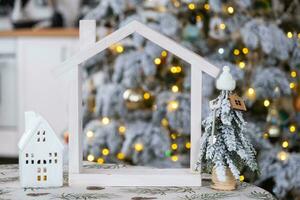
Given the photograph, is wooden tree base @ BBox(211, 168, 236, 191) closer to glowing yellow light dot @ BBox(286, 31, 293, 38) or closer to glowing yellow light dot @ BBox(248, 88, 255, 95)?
glowing yellow light dot @ BBox(248, 88, 255, 95)

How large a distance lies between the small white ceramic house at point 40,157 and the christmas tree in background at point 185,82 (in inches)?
47.6

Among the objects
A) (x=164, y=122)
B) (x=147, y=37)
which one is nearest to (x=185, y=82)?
(x=164, y=122)

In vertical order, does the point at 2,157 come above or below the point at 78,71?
below

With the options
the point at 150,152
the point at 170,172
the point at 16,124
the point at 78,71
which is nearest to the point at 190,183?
the point at 170,172

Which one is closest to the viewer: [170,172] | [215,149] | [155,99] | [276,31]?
[215,149]

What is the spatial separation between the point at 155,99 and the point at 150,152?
285mm

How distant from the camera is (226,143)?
4.89 ft

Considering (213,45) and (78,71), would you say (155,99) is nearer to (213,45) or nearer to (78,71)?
(213,45)

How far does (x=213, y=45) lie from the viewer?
119 inches

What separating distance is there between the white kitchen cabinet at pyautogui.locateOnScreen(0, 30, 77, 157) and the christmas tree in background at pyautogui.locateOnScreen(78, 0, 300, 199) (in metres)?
1.49

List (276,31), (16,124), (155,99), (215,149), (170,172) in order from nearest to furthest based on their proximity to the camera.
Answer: (215,149), (170,172), (276,31), (155,99), (16,124)

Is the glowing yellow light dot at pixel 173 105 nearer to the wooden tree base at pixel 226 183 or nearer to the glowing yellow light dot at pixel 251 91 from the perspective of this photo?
the glowing yellow light dot at pixel 251 91

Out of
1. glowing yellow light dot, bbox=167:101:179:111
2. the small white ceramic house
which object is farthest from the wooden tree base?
glowing yellow light dot, bbox=167:101:179:111

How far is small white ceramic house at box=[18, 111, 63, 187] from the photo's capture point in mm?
1537
